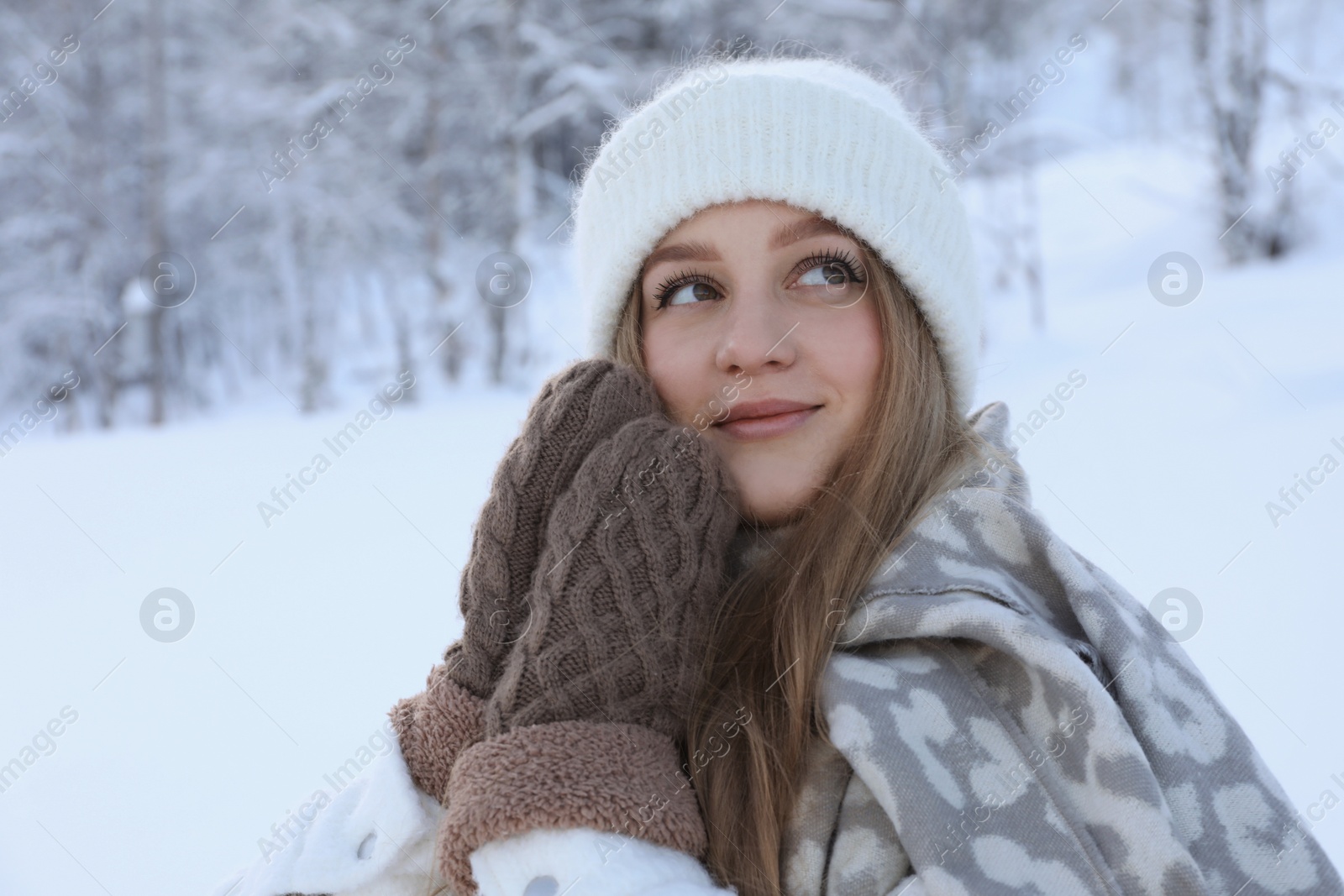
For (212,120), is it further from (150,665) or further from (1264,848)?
(1264,848)

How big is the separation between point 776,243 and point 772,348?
0.66 ft

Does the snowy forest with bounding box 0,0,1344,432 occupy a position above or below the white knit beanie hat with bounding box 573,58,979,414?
above

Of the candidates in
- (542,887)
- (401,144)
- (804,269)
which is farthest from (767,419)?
(401,144)

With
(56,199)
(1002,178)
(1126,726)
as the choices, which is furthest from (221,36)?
(1126,726)

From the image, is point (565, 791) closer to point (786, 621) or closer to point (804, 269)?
point (786, 621)

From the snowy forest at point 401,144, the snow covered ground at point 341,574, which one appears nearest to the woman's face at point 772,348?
the snow covered ground at point 341,574

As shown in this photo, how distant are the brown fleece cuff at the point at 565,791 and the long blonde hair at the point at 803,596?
0.25ft

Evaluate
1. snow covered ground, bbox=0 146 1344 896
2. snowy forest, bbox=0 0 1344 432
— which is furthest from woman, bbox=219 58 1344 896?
snowy forest, bbox=0 0 1344 432

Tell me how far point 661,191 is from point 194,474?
587 centimetres

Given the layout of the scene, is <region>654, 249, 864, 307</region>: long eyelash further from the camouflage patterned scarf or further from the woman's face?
the camouflage patterned scarf

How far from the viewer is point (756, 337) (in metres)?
1.51

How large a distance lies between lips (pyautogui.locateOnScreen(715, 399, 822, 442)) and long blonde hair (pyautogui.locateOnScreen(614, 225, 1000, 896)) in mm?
99

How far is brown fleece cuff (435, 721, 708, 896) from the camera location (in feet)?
3.75

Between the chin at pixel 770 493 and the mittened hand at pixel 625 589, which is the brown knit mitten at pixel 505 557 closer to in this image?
the mittened hand at pixel 625 589
